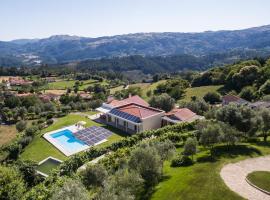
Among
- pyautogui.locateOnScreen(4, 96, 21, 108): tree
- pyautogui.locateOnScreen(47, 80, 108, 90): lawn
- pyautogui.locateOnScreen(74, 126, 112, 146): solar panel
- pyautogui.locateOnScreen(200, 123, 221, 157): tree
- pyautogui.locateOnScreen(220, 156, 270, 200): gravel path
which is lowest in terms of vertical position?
pyautogui.locateOnScreen(47, 80, 108, 90): lawn

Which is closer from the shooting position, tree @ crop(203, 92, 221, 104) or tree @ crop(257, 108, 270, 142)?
tree @ crop(257, 108, 270, 142)

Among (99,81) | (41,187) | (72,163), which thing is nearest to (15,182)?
(41,187)

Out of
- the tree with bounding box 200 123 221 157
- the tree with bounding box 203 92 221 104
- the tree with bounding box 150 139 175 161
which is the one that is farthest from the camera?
the tree with bounding box 203 92 221 104

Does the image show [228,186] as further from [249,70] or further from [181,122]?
[249,70]

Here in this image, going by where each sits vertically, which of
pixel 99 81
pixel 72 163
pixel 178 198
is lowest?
pixel 99 81

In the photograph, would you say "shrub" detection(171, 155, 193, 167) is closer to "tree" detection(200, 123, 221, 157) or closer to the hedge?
"tree" detection(200, 123, 221, 157)

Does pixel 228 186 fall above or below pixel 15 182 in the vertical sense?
above

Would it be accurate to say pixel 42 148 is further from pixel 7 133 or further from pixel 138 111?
pixel 7 133

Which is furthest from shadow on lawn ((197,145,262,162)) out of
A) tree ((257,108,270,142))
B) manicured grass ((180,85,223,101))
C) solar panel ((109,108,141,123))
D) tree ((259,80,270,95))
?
manicured grass ((180,85,223,101))
